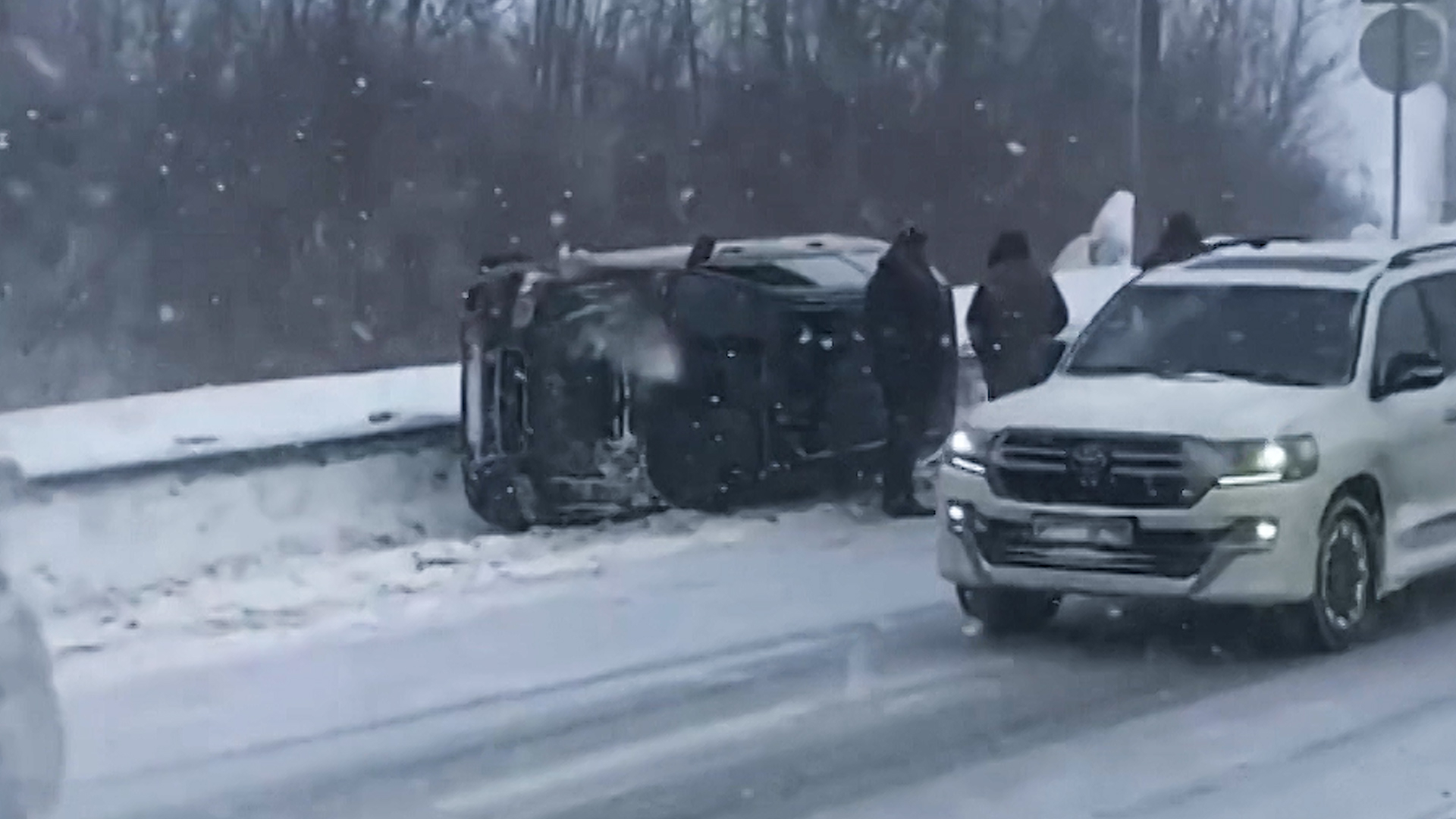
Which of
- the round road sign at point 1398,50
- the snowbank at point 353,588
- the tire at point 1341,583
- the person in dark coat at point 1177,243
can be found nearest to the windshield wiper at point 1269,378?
the tire at point 1341,583

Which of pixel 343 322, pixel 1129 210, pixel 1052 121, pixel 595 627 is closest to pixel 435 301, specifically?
pixel 343 322

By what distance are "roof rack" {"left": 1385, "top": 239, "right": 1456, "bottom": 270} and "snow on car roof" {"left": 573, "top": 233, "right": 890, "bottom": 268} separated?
4.77 m

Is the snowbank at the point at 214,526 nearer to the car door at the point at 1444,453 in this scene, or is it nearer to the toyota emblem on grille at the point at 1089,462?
the toyota emblem on grille at the point at 1089,462

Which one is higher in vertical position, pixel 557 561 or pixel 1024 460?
pixel 1024 460

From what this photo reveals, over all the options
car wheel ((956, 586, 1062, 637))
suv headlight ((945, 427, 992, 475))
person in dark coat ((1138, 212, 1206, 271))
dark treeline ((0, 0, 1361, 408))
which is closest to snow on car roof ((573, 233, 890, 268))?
person in dark coat ((1138, 212, 1206, 271))

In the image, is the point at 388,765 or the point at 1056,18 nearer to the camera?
the point at 388,765

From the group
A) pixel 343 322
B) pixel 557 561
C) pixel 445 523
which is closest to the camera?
pixel 557 561

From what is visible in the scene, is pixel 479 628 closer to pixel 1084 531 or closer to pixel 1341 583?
pixel 1084 531

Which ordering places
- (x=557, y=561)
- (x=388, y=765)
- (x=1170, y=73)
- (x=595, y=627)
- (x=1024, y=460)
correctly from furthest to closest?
A: (x=1170, y=73) < (x=557, y=561) < (x=595, y=627) < (x=1024, y=460) < (x=388, y=765)

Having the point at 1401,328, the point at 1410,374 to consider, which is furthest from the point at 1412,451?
the point at 1401,328

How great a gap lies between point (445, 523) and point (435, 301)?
14.6 metres

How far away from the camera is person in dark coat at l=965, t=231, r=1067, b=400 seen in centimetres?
1761

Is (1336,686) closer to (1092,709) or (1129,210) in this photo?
(1092,709)

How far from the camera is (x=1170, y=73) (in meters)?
38.4
